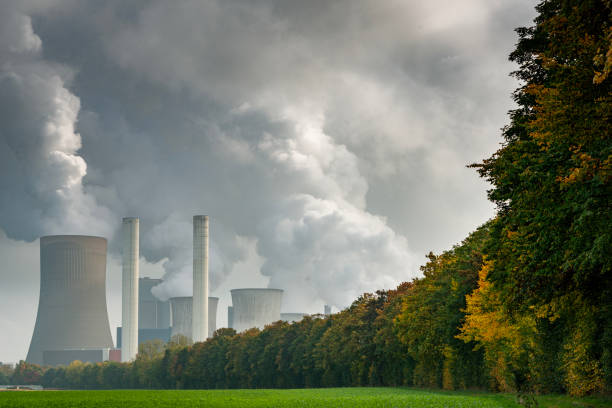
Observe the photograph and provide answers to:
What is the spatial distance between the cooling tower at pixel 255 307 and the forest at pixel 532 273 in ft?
296

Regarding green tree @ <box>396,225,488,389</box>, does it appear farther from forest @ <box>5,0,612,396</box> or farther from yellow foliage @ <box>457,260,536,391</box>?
yellow foliage @ <box>457,260,536,391</box>

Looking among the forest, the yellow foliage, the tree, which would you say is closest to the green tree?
the forest

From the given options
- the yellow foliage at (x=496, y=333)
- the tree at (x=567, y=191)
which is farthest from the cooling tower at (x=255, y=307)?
the tree at (x=567, y=191)

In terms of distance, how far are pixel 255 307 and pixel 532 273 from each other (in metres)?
167

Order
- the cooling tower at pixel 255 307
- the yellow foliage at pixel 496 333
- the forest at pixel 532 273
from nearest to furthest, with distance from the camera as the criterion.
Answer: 1. the forest at pixel 532 273
2. the yellow foliage at pixel 496 333
3. the cooling tower at pixel 255 307

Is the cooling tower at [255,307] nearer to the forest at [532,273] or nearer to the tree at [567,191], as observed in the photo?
the forest at [532,273]

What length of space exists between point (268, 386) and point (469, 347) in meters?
65.0

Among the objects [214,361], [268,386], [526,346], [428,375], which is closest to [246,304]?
[214,361]

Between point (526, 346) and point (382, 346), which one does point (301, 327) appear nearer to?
point (382, 346)

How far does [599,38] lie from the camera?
84.4 feet

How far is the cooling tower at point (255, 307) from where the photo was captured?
193250 mm

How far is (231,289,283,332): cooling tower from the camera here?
193 m

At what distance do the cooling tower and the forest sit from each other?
296 feet

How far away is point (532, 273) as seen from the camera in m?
30.4
